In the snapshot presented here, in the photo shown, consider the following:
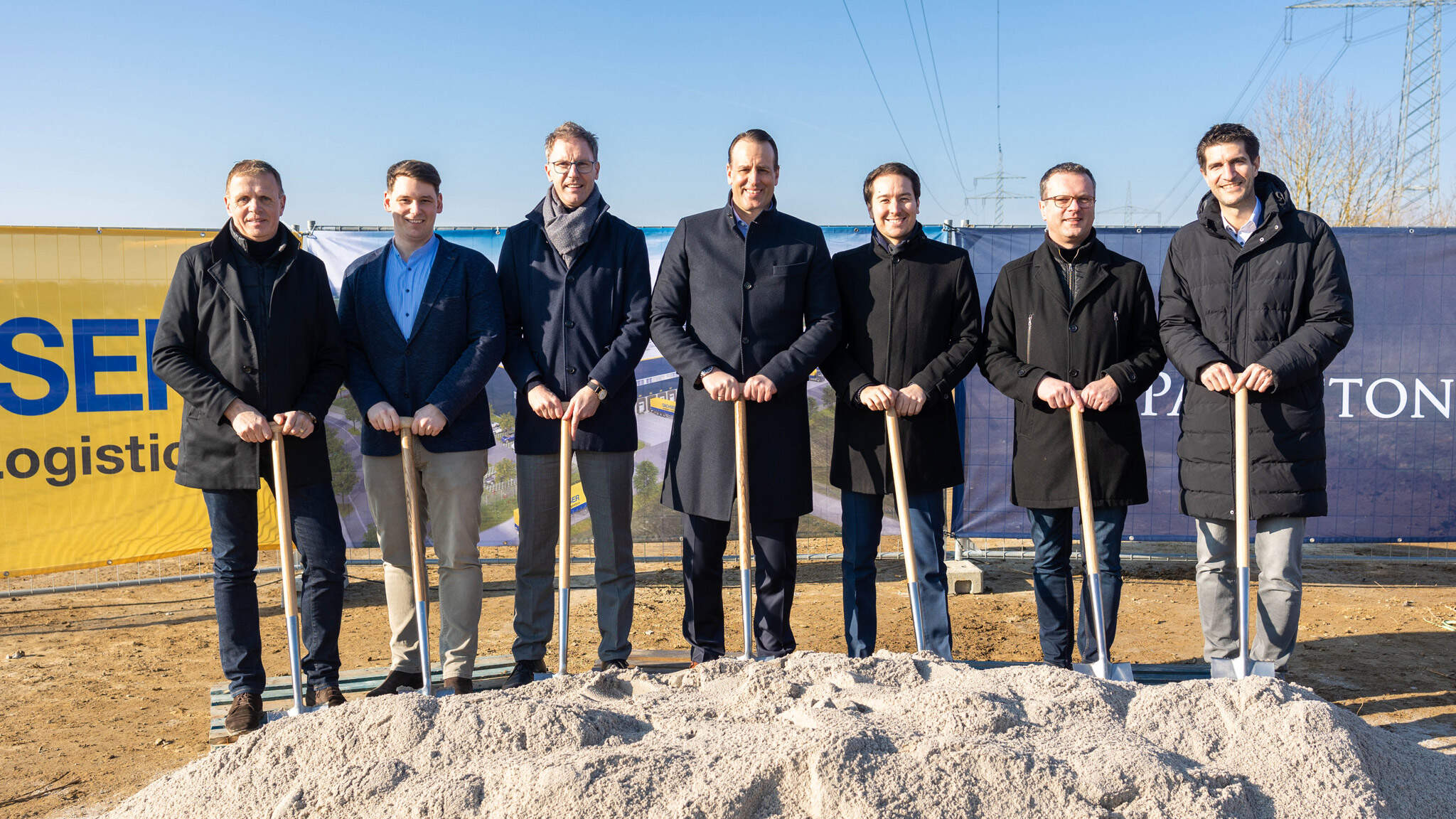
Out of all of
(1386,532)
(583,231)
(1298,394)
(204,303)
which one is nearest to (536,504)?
(583,231)

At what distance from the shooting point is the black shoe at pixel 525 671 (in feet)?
12.6

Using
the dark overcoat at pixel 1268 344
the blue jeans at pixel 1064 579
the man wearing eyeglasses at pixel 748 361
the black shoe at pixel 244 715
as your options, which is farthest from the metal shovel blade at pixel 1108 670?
the black shoe at pixel 244 715

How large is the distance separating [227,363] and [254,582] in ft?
2.64

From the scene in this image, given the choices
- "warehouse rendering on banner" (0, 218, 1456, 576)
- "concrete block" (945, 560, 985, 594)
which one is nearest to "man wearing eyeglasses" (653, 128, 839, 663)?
"warehouse rendering on banner" (0, 218, 1456, 576)

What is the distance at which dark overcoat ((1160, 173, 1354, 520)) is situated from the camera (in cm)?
356

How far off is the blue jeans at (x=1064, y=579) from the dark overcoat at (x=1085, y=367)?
0.28 ft

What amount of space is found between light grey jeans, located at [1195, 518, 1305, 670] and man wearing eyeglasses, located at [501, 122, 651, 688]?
219cm

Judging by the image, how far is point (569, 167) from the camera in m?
3.86

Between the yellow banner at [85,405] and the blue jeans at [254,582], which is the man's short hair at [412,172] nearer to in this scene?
the blue jeans at [254,582]

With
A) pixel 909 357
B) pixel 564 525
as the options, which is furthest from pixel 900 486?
pixel 564 525

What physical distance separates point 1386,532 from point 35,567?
26.5 ft

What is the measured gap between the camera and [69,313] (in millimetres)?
5738

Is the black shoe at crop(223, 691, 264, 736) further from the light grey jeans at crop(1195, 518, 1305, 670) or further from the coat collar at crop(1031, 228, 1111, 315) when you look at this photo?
the light grey jeans at crop(1195, 518, 1305, 670)

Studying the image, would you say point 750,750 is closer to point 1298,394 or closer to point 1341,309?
point 1298,394
